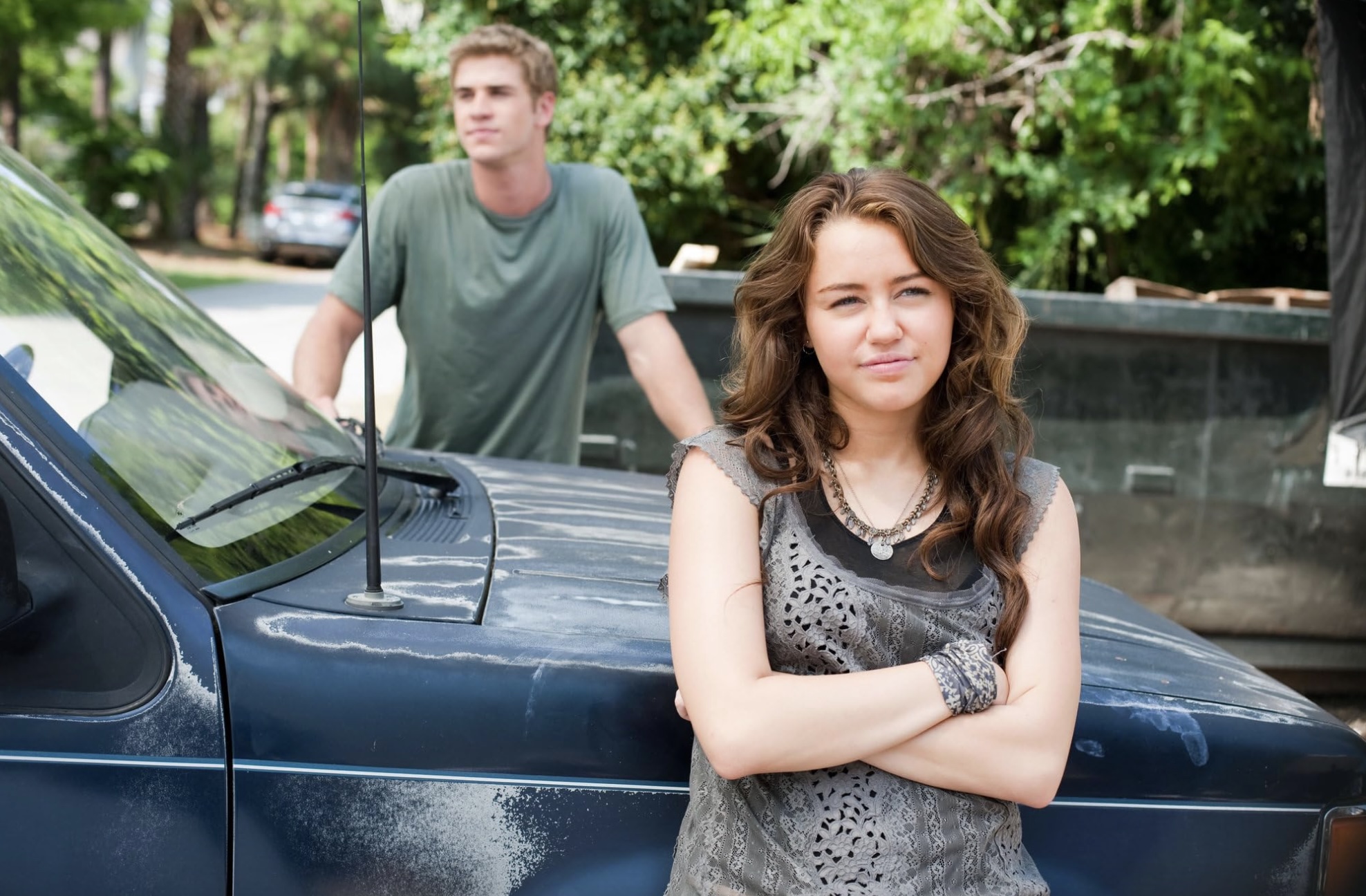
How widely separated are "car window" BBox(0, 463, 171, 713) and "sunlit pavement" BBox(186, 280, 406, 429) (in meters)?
5.52

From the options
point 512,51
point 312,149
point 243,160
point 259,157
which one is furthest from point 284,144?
point 512,51

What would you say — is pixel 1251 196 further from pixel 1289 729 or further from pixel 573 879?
pixel 573 879

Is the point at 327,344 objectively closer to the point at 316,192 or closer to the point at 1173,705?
the point at 1173,705

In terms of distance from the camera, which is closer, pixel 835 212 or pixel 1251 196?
pixel 835 212

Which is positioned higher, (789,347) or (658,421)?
(789,347)

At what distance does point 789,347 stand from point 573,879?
791 millimetres

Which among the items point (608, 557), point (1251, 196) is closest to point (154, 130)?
point (1251, 196)

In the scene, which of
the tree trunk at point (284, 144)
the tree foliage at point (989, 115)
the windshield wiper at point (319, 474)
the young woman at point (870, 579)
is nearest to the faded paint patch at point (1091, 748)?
the young woman at point (870, 579)

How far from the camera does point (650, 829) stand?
1.87 meters

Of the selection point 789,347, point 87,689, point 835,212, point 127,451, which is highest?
point 835,212

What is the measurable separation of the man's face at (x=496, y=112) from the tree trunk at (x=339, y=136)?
38.3 metres

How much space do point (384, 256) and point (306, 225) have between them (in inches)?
1044

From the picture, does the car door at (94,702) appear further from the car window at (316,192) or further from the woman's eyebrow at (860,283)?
the car window at (316,192)

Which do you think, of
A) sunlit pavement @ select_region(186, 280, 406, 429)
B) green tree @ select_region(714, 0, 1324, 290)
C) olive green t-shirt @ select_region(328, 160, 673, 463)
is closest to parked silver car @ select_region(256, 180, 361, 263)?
sunlit pavement @ select_region(186, 280, 406, 429)
